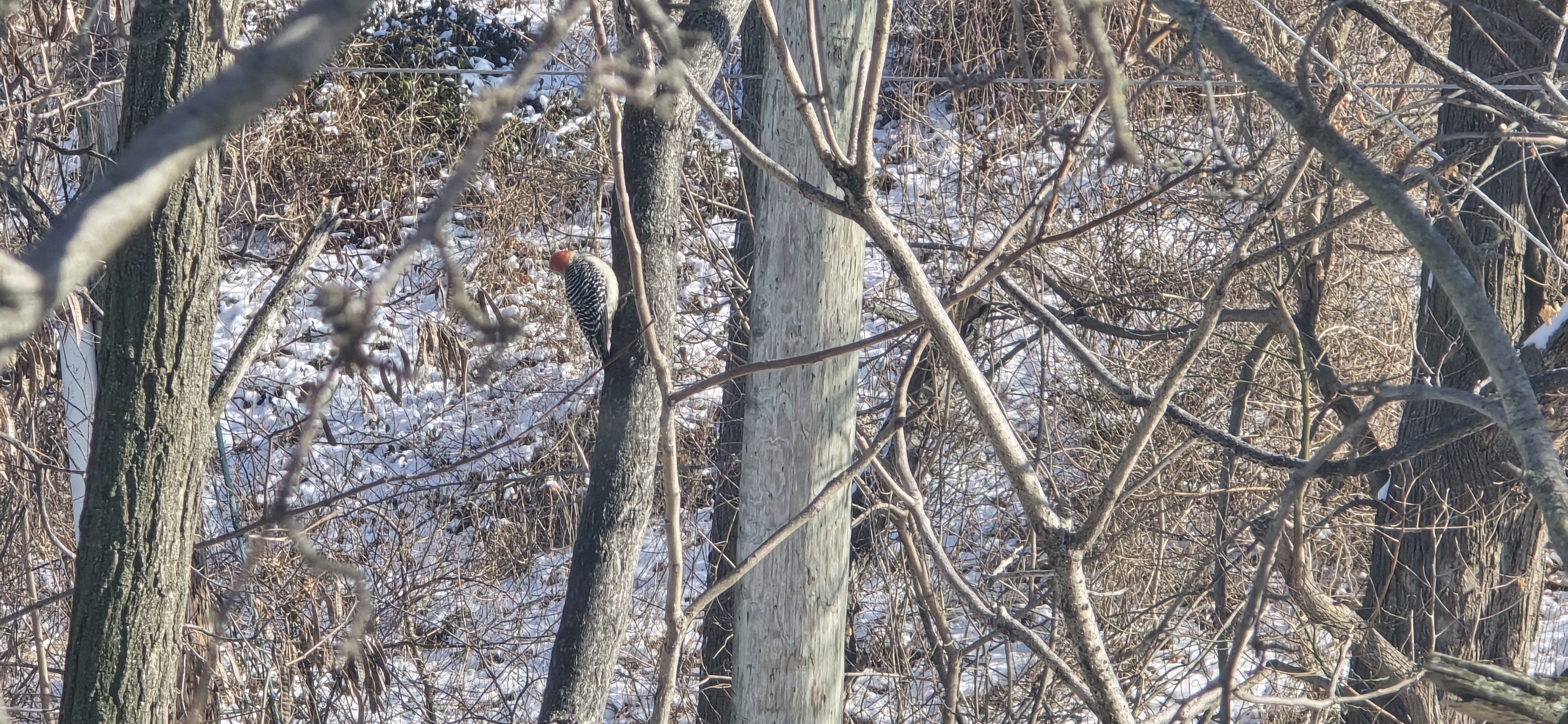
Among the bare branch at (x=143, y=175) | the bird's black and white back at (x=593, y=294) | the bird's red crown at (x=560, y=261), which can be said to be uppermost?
the bird's red crown at (x=560, y=261)

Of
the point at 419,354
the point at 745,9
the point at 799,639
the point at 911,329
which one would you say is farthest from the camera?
the point at 419,354

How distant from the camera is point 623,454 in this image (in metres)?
3.25

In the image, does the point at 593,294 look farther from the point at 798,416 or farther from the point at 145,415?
the point at 145,415

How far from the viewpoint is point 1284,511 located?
1.37m

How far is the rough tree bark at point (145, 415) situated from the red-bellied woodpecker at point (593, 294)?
159 cm

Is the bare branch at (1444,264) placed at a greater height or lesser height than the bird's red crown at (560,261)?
lesser

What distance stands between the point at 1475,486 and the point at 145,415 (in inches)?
179

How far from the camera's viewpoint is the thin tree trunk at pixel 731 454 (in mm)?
5367

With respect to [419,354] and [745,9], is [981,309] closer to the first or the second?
[745,9]

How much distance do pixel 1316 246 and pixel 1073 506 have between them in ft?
6.43

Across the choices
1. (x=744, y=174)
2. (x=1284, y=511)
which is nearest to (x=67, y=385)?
(x=744, y=174)

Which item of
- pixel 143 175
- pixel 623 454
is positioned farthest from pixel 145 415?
pixel 143 175

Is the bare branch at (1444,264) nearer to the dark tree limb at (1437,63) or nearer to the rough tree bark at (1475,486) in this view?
the dark tree limb at (1437,63)

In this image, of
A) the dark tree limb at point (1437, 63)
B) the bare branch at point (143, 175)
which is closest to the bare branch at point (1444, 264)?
the dark tree limb at point (1437, 63)
